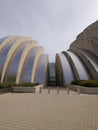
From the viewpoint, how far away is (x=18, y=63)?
2995 centimetres

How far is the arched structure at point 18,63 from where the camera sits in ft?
95.2

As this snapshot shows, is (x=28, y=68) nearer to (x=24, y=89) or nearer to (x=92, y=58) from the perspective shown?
(x=24, y=89)

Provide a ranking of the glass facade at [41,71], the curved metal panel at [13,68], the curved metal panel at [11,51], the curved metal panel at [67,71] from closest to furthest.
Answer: the curved metal panel at [13,68]
the curved metal panel at [11,51]
the glass facade at [41,71]
the curved metal panel at [67,71]

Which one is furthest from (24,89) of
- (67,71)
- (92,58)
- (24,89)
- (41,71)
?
(92,58)

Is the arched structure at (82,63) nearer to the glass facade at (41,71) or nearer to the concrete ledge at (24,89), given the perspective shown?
the glass facade at (41,71)

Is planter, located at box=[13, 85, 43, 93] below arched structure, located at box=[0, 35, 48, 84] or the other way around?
below

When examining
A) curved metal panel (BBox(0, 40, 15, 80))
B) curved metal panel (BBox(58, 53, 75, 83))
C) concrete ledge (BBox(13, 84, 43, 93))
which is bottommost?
concrete ledge (BBox(13, 84, 43, 93))

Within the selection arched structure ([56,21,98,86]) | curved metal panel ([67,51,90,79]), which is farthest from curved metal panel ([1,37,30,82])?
curved metal panel ([67,51,90,79])

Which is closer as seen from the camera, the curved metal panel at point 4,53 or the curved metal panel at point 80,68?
the curved metal panel at point 4,53

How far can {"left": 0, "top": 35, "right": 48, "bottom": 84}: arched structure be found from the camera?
29.0 meters

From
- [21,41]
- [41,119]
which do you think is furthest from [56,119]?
[21,41]

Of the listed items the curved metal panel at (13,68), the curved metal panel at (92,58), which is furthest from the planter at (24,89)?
the curved metal panel at (92,58)

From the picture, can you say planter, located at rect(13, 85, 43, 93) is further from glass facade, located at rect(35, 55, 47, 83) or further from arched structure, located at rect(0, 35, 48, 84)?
glass facade, located at rect(35, 55, 47, 83)

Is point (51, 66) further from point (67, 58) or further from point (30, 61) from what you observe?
point (30, 61)
